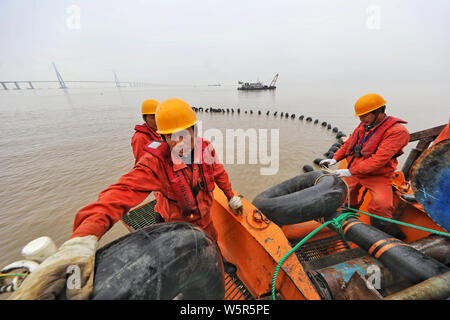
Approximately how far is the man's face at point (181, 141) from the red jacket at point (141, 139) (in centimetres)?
131

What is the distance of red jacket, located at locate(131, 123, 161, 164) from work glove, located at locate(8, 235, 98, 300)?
72.0 inches

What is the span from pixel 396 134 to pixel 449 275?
6.66 feet

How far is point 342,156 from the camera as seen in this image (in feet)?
10.7

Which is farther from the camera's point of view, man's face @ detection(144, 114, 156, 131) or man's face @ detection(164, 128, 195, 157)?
man's face @ detection(144, 114, 156, 131)

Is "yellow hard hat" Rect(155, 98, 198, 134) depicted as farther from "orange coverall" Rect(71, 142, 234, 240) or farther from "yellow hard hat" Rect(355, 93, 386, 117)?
"yellow hard hat" Rect(355, 93, 386, 117)

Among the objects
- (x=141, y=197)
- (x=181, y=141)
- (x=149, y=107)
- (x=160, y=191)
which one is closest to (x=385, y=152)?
(x=181, y=141)

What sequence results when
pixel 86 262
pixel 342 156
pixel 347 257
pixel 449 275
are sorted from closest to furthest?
pixel 86 262 → pixel 449 275 → pixel 347 257 → pixel 342 156

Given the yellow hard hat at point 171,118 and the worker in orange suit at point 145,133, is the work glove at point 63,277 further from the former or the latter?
the worker in orange suit at point 145,133

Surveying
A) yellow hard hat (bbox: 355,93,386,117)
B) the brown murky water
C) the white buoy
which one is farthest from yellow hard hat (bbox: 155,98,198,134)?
the brown murky water

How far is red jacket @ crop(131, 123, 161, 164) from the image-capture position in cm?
259

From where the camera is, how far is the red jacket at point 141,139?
259 cm

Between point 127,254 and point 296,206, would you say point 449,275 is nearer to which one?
point 296,206
